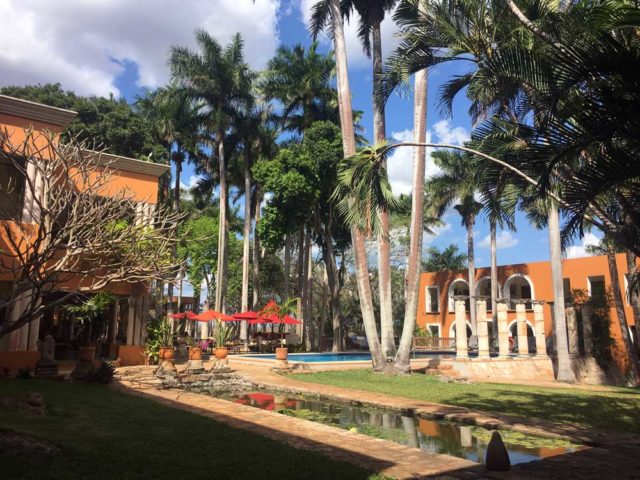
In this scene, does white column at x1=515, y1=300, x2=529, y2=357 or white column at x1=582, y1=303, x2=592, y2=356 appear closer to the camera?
white column at x1=515, y1=300, x2=529, y2=357

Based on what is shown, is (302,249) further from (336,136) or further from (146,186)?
(146,186)

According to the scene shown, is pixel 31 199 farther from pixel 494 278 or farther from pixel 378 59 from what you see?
pixel 494 278

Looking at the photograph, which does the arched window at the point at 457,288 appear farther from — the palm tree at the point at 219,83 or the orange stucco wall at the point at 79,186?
the orange stucco wall at the point at 79,186

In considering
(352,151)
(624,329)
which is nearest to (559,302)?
(624,329)

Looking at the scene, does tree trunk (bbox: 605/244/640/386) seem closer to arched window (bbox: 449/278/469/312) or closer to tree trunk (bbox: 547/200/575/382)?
tree trunk (bbox: 547/200/575/382)

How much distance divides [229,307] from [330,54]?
91.6 ft

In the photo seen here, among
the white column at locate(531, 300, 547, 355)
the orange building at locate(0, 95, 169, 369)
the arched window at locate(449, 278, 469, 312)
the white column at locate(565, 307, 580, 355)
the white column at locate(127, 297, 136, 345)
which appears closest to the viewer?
the orange building at locate(0, 95, 169, 369)

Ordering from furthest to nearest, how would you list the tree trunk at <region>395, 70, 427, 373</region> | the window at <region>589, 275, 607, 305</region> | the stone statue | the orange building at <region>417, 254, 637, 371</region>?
the window at <region>589, 275, 607, 305</region>, the orange building at <region>417, 254, 637, 371</region>, the tree trunk at <region>395, 70, 427, 373</region>, the stone statue

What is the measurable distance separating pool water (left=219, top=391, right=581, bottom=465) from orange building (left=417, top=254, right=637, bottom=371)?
62.5 ft

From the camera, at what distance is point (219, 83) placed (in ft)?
102

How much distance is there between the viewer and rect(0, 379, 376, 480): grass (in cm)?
518

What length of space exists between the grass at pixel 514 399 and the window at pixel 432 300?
86.9 feet

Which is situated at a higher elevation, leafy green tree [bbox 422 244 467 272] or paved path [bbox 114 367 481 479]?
leafy green tree [bbox 422 244 467 272]

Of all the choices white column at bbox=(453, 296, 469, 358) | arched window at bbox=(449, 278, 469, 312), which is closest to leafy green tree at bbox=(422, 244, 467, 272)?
arched window at bbox=(449, 278, 469, 312)
